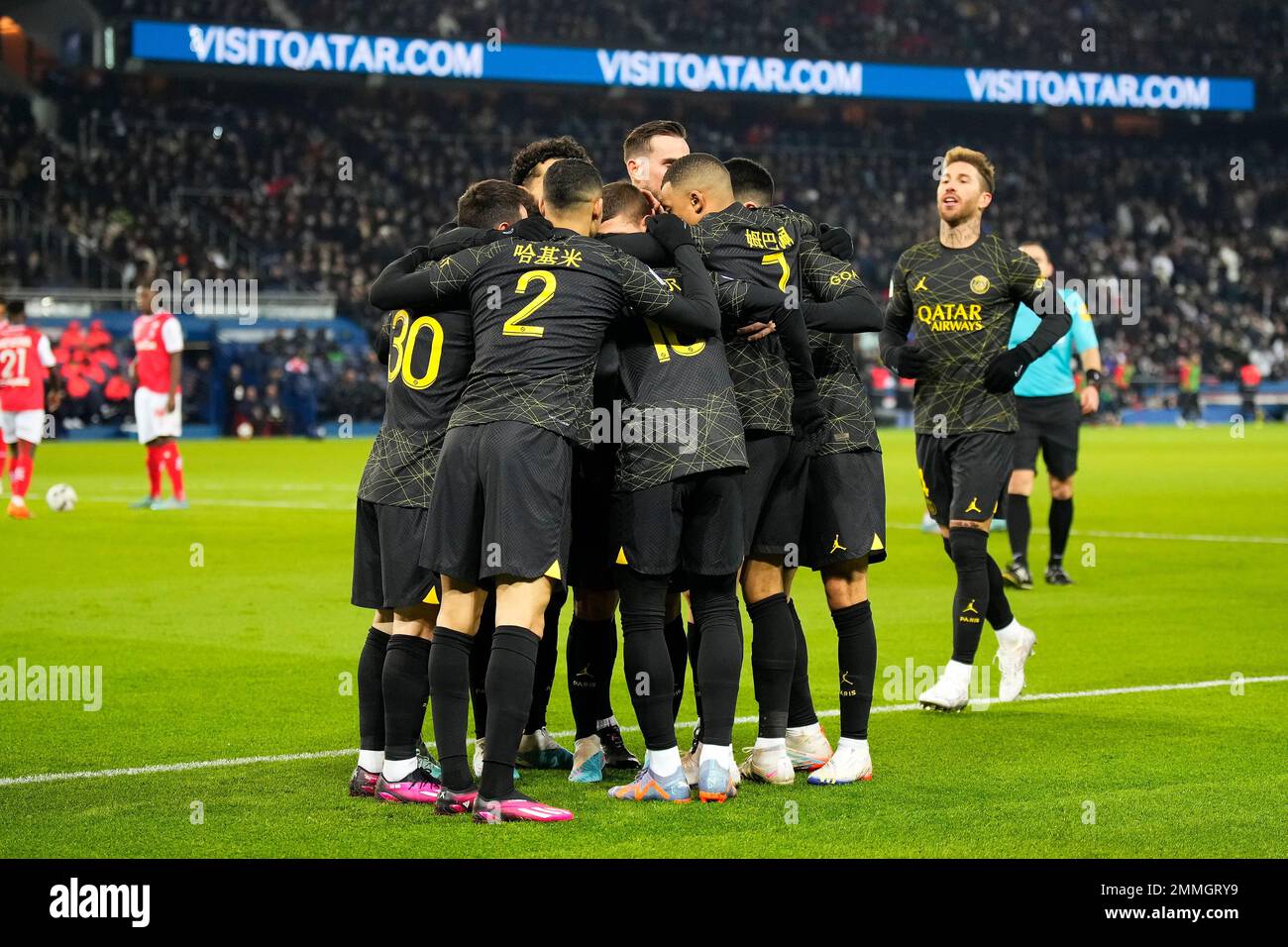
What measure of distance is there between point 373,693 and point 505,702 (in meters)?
0.78

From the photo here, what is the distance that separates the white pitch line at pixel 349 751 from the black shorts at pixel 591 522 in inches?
41.7

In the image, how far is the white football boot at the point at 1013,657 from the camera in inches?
306

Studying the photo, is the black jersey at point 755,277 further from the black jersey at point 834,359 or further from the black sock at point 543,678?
the black sock at point 543,678

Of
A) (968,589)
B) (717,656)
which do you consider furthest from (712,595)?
(968,589)

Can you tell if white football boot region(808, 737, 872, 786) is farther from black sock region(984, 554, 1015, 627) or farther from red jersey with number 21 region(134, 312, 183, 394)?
red jersey with number 21 region(134, 312, 183, 394)

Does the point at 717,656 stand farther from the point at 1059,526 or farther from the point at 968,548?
the point at 1059,526

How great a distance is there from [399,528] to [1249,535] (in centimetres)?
1117

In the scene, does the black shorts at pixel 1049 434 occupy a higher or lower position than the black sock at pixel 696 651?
higher

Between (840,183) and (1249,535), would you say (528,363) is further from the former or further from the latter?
(840,183)

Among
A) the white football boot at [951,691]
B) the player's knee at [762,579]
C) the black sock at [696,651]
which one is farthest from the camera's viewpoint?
the white football boot at [951,691]

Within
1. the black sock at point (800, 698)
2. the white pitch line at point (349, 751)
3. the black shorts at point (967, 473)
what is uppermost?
the black shorts at point (967, 473)

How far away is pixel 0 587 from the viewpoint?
38.4ft

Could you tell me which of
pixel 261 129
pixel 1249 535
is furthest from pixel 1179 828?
pixel 261 129

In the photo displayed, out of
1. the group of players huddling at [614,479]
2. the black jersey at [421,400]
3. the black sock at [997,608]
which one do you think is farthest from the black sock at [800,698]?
the black sock at [997,608]
